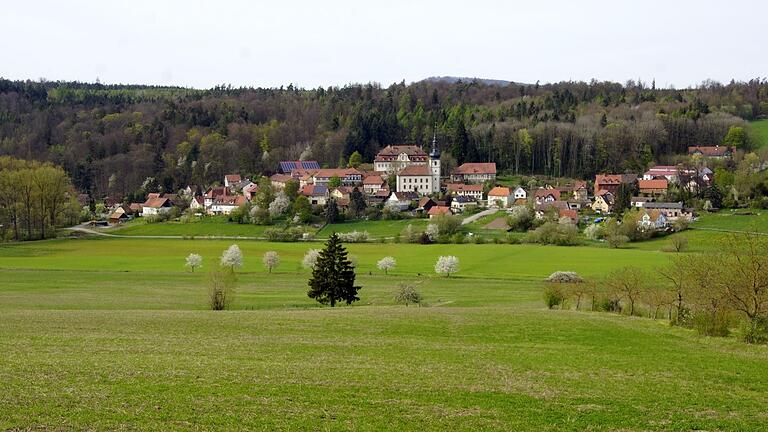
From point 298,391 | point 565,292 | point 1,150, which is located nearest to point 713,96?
point 565,292

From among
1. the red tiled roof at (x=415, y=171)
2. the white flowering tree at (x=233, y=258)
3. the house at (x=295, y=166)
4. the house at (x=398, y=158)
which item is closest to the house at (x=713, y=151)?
the house at (x=398, y=158)

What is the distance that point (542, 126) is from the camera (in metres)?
141

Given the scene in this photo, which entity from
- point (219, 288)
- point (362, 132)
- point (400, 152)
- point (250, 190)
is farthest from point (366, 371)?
point (362, 132)

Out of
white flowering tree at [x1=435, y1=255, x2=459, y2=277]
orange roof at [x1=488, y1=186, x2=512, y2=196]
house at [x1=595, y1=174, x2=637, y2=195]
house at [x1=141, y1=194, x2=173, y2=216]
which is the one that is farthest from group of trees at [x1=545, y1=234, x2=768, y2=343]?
house at [x1=141, y1=194, x2=173, y2=216]

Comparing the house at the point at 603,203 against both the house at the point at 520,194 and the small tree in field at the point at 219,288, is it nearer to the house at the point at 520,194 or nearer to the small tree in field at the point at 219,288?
the house at the point at 520,194

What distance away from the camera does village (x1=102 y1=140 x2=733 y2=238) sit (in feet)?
335

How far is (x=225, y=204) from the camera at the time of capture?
115m

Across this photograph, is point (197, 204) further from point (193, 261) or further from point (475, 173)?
point (193, 261)

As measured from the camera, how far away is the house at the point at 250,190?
117 m

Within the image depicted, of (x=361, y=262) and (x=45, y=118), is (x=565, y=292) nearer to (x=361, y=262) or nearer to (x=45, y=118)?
(x=361, y=262)

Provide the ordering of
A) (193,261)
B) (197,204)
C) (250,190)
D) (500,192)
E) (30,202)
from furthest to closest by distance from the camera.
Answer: (250,190) → (197,204) → (500,192) → (30,202) → (193,261)

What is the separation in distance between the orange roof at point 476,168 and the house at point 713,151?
139ft

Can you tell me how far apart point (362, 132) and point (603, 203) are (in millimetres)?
62086

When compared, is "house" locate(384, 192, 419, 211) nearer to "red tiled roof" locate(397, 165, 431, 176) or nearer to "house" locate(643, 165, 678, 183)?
"red tiled roof" locate(397, 165, 431, 176)
